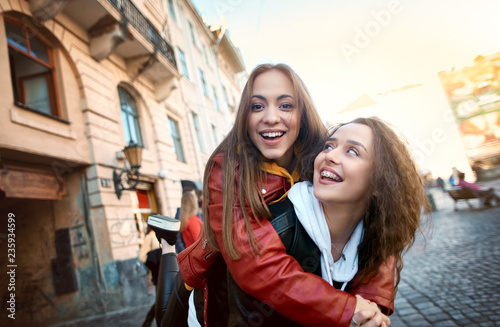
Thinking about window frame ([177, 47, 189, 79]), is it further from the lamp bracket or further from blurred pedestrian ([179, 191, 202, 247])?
A: blurred pedestrian ([179, 191, 202, 247])

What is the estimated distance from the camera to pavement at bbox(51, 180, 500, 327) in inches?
115

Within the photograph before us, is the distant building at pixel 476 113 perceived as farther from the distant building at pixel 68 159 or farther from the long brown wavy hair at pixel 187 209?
the distant building at pixel 68 159

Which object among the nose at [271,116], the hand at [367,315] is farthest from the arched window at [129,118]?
the hand at [367,315]

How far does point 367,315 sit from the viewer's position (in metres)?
1.11

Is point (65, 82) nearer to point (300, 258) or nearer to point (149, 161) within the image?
point (149, 161)

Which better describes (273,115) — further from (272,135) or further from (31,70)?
(31,70)

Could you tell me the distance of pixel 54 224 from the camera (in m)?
5.87

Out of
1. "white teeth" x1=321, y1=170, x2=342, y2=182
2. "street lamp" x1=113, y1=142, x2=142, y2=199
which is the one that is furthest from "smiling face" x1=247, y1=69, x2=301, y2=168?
"street lamp" x1=113, y1=142, x2=142, y2=199

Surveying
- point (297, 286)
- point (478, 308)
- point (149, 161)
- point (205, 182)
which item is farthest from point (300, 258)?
point (149, 161)

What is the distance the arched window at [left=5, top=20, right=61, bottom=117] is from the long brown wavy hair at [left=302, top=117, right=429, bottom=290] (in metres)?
5.57

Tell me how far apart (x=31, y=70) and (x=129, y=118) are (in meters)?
2.86

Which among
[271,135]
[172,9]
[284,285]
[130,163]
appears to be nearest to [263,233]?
[284,285]

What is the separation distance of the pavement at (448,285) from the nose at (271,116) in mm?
1054

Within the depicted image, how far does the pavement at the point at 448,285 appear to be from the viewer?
2926 mm
